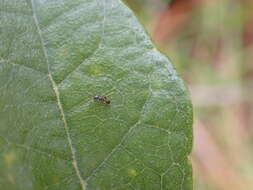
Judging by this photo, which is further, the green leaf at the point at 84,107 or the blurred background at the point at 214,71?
the blurred background at the point at 214,71

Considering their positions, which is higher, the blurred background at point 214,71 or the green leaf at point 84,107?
the green leaf at point 84,107

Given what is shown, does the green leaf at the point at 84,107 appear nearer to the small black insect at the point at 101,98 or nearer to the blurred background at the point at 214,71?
the small black insect at the point at 101,98

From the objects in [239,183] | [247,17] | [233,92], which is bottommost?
[239,183]

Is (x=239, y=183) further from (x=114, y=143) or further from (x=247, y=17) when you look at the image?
(x=114, y=143)

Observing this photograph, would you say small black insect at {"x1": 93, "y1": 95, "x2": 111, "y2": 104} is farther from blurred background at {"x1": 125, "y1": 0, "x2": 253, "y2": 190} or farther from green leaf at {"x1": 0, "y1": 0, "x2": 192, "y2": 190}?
blurred background at {"x1": 125, "y1": 0, "x2": 253, "y2": 190}

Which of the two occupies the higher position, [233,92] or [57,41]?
[57,41]

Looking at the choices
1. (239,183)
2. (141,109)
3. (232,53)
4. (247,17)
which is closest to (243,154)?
(239,183)

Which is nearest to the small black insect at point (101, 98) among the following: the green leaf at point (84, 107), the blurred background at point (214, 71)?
the green leaf at point (84, 107)
